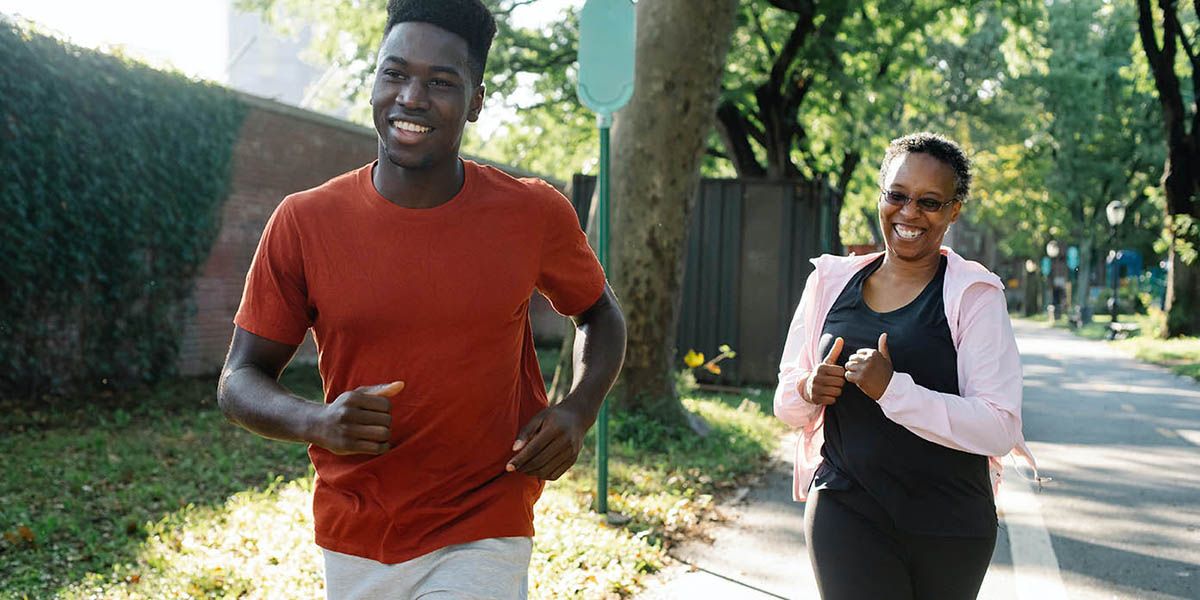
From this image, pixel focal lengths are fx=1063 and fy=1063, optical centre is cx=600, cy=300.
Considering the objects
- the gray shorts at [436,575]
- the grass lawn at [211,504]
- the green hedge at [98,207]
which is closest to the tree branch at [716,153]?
the green hedge at [98,207]

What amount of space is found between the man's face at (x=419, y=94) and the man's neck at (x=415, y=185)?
0.07 ft

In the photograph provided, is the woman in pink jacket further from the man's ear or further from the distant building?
the distant building

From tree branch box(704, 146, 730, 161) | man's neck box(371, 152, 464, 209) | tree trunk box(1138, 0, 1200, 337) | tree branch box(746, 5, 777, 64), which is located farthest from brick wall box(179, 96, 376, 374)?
tree trunk box(1138, 0, 1200, 337)

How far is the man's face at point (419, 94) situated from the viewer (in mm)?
2379

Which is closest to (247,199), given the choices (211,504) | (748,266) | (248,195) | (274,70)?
(248,195)

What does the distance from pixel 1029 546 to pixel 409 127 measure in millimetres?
5302

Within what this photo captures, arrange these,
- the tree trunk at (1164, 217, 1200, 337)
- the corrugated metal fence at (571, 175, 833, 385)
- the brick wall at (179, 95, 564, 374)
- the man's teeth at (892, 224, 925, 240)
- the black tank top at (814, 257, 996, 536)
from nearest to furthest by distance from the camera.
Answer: the black tank top at (814, 257, 996, 536) → the man's teeth at (892, 224, 925, 240) → the brick wall at (179, 95, 564, 374) → the corrugated metal fence at (571, 175, 833, 385) → the tree trunk at (1164, 217, 1200, 337)

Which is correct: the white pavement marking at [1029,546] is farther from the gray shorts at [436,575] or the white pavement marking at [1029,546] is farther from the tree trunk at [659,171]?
the gray shorts at [436,575]

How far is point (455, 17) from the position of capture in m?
2.42

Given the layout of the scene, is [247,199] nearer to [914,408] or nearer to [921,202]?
[921,202]

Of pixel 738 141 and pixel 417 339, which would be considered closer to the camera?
pixel 417 339

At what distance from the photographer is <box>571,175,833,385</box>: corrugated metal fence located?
1366 centimetres

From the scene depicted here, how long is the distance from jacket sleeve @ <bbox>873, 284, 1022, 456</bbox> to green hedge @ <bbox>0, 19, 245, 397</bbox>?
858 cm

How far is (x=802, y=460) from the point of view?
128 inches
